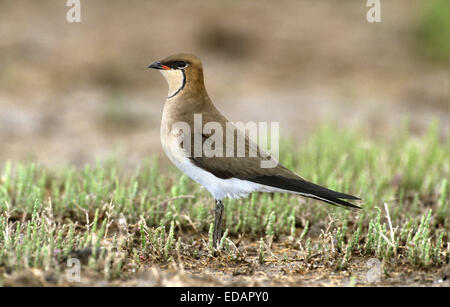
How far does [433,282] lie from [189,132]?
1.72 metres

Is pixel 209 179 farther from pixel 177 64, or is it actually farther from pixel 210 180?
pixel 177 64

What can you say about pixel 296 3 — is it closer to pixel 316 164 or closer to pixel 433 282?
pixel 316 164

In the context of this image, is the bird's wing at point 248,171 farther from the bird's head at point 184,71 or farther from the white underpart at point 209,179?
the bird's head at point 184,71

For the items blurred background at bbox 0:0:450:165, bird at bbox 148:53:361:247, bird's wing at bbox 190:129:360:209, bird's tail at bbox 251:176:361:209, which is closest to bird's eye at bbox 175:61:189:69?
bird at bbox 148:53:361:247

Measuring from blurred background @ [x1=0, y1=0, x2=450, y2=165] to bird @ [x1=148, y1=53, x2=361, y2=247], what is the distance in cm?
312

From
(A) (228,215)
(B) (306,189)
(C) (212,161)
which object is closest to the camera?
(B) (306,189)

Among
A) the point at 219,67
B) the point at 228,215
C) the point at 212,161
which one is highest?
the point at 219,67

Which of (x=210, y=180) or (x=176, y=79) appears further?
(x=176, y=79)

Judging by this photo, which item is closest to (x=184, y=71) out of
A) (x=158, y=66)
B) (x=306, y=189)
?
(x=158, y=66)

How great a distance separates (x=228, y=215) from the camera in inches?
179

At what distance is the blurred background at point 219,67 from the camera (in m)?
8.24

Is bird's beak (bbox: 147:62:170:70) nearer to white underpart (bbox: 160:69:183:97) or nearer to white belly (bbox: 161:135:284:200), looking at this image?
white underpart (bbox: 160:69:183:97)

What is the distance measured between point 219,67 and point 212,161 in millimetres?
7009

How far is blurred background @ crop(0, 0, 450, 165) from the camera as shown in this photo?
824 centimetres
